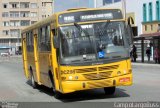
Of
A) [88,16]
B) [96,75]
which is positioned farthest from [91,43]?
[96,75]

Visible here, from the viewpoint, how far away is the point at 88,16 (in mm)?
15195

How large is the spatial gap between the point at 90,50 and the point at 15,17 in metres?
136

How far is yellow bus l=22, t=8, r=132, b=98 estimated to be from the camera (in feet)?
48.3

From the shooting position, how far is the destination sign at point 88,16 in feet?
49.6

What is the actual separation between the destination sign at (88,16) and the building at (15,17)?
13165cm

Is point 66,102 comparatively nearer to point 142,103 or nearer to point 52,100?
point 52,100

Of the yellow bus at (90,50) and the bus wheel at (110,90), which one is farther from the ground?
the yellow bus at (90,50)

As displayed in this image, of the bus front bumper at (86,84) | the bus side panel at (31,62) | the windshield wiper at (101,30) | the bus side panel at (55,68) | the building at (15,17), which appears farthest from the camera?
the building at (15,17)

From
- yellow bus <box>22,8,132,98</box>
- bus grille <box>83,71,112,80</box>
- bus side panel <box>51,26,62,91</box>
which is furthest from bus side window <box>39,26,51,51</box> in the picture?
bus grille <box>83,71,112,80</box>

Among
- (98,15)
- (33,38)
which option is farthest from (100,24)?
(33,38)

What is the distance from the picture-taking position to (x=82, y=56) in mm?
14844

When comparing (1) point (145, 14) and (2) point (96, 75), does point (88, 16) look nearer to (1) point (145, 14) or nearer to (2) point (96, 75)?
(2) point (96, 75)

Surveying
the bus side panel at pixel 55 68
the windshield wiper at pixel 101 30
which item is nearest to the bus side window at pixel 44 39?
the bus side panel at pixel 55 68

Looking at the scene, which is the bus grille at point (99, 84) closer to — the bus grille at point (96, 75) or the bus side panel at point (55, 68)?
the bus grille at point (96, 75)
